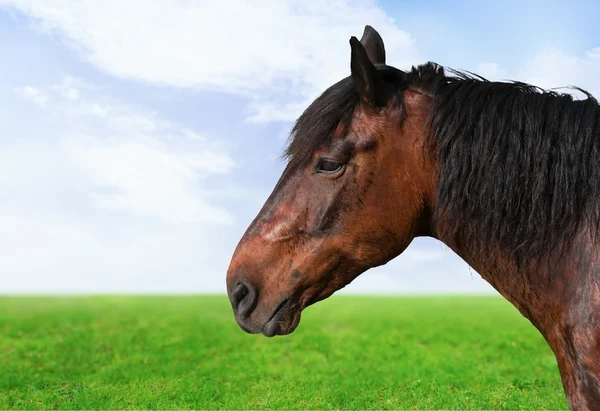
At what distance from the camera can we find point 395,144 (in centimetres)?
317

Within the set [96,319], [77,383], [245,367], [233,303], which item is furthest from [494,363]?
[96,319]

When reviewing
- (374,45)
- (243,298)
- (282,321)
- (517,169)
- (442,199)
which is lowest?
(282,321)

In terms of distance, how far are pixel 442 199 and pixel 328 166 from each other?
66 centimetres

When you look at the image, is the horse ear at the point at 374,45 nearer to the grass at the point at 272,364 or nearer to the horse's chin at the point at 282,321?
the horse's chin at the point at 282,321

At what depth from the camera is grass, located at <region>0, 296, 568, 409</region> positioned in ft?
19.8

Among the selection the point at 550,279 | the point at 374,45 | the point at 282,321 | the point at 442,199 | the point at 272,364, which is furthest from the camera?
the point at 272,364

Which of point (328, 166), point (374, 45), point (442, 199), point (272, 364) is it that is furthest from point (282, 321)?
point (272, 364)

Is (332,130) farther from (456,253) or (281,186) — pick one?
(456,253)

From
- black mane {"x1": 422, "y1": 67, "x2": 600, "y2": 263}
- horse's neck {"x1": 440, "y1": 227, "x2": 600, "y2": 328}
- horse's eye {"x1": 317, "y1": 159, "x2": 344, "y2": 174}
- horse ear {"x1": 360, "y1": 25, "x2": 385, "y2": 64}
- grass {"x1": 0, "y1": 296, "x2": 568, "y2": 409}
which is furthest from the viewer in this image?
grass {"x1": 0, "y1": 296, "x2": 568, "y2": 409}

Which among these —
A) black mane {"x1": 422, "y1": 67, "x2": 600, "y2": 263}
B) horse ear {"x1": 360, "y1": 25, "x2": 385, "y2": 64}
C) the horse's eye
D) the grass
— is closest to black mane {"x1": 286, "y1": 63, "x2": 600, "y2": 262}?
black mane {"x1": 422, "y1": 67, "x2": 600, "y2": 263}

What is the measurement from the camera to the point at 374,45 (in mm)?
3949

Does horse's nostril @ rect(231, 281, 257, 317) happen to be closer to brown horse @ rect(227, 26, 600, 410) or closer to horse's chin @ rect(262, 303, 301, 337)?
brown horse @ rect(227, 26, 600, 410)

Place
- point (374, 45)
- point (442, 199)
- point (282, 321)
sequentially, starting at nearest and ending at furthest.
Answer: point (442, 199) < point (282, 321) < point (374, 45)

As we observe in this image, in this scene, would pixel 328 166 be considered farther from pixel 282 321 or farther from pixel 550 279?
pixel 550 279
